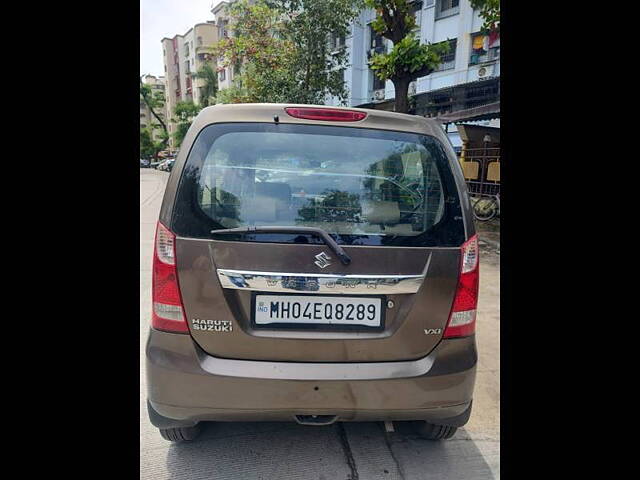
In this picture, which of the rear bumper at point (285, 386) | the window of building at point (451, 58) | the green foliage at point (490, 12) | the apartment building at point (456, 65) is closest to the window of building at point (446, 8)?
the apartment building at point (456, 65)

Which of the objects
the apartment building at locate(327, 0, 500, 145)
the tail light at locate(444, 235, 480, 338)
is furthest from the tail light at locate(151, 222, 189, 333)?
the apartment building at locate(327, 0, 500, 145)

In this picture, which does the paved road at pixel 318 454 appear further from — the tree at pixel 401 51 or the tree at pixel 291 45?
the tree at pixel 291 45

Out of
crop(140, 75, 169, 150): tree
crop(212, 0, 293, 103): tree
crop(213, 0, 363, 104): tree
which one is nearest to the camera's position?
crop(213, 0, 363, 104): tree

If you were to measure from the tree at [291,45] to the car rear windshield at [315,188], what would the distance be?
764cm

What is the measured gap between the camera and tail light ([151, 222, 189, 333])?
1572mm

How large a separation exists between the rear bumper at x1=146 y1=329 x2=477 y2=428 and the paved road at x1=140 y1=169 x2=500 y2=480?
447 millimetres

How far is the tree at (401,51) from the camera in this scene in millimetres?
6812

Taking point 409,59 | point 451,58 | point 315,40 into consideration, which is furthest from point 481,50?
point 409,59

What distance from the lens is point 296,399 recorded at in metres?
1.60

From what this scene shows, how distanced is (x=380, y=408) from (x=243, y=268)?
0.85m

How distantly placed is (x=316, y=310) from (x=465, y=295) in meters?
0.67

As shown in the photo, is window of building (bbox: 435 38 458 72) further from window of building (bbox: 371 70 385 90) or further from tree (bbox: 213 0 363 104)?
tree (bbox: 213 0 363 104)
